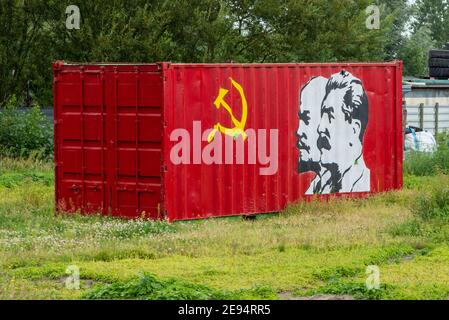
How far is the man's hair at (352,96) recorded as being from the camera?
69.7 ft

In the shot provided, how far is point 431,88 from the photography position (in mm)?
41969

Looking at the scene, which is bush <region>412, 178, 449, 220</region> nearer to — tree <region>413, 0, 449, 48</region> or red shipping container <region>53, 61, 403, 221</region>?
red shipping container <region>53, 61, 403, 221</region>

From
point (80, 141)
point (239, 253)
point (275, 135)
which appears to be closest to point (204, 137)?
point (275, 135)

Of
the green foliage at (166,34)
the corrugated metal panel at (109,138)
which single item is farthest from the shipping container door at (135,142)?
the green foliage at (166,34)

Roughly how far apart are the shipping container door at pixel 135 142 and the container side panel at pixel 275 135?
8.1 inches

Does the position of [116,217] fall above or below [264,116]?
below

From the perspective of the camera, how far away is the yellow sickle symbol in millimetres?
19125

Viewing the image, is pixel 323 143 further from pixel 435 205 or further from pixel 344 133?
pixel 435 205

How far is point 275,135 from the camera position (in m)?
20.1

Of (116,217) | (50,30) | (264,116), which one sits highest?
(50,30)

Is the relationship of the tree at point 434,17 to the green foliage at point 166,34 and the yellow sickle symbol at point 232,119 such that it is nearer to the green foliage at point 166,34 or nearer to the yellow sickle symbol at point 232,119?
the green foliage at point 166,34

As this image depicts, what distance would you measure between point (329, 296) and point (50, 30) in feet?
90.9
